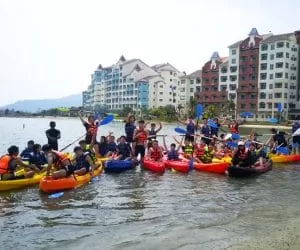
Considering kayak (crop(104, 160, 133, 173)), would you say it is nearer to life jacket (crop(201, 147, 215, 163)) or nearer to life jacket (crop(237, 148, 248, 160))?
life jacket (crop(201, 147, 215, 163))

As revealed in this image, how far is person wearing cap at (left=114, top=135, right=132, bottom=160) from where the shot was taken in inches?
635

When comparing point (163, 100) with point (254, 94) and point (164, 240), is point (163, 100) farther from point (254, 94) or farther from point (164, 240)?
point (164, 240)

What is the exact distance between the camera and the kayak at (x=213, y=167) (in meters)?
15.3

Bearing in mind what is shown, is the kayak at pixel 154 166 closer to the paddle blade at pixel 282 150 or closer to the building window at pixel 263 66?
the paddle blade at pixel 282 150

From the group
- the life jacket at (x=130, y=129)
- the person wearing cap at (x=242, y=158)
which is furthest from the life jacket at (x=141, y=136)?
the person wearing cap at (x=242, y=158)

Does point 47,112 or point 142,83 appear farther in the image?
point 47,112

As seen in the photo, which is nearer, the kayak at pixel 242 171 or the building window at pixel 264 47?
the kayak at pixel 242 171

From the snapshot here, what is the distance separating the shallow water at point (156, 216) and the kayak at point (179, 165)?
66.5 inches

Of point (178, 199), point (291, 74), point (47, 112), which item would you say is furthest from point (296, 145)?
point (47, 112)

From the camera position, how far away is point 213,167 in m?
15.5

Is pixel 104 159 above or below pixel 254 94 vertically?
below

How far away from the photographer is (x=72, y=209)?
33.1 ft

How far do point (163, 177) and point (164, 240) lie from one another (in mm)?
6948

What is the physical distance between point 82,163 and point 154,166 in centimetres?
350
